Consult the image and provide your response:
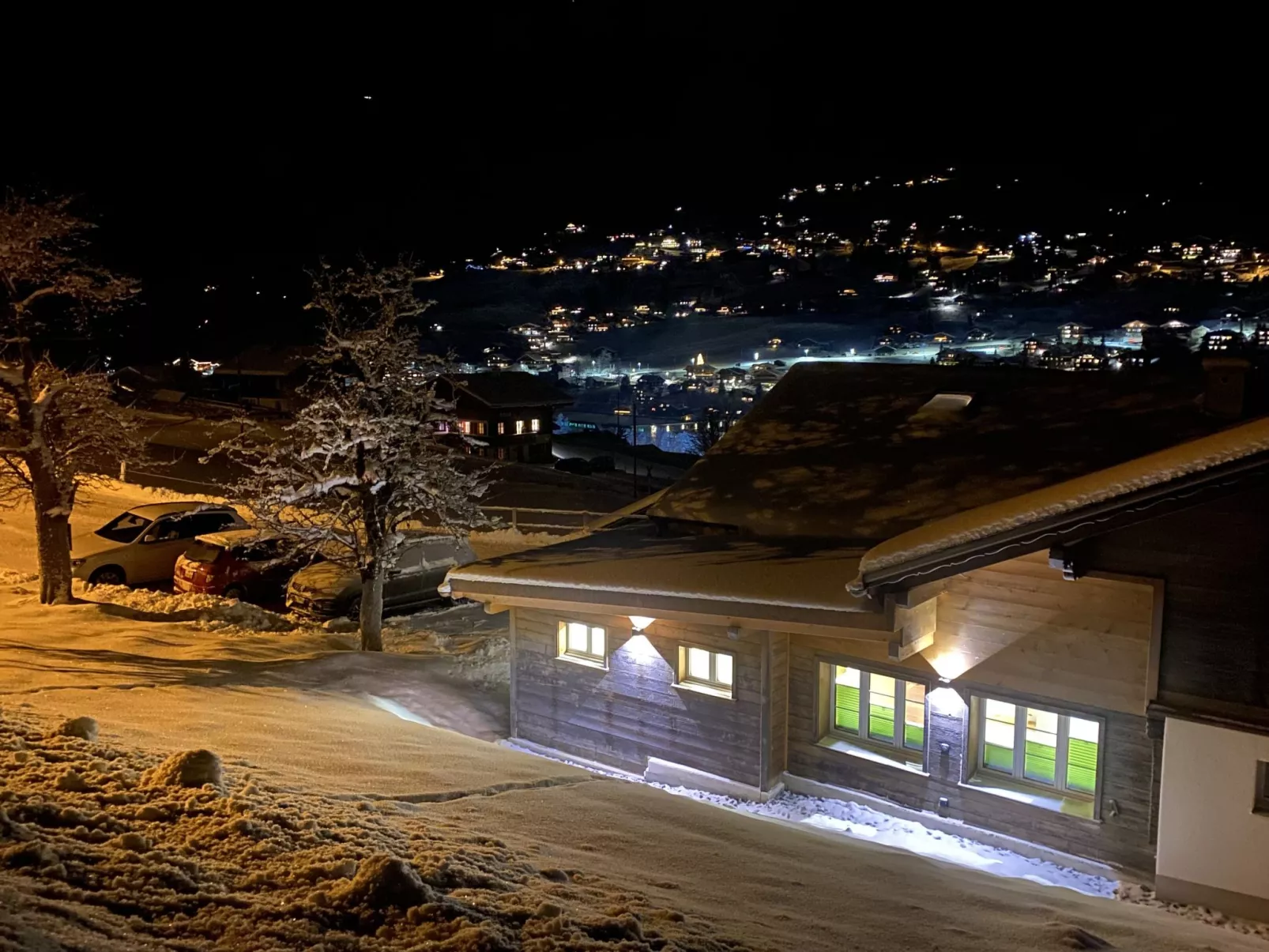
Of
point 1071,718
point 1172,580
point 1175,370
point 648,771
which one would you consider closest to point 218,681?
point 648,771

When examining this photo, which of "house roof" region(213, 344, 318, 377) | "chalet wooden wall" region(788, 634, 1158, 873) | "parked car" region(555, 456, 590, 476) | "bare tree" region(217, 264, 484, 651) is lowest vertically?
"parked car" region(555, 456, 590, 476)

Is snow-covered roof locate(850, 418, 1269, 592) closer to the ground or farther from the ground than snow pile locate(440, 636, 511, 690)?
farther from the ground

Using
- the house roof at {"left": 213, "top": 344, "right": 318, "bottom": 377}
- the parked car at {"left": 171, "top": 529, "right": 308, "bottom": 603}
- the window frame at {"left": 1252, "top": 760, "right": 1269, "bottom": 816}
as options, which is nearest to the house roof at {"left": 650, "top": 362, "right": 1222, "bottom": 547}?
the window frame at {"left": 1252, "top": 760, "right": 1269, "bottom": 816}

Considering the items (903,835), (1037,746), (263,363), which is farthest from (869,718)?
(263,363)

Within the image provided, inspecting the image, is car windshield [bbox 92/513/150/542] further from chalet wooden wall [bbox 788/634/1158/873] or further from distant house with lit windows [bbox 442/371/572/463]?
distant house with lit windows [bbox 442/371/572/463]

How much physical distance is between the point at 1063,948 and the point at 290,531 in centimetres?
1241

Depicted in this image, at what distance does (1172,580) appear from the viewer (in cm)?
851

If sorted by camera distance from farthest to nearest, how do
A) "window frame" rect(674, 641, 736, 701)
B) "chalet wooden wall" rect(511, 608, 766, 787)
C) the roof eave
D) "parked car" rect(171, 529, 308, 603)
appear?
"parked car" rect(171, 529, 308, 603) → "window frame" rect(674, 641, 736, 701) → "chalet wooden wall" rect(511, 608, 766, 787) → the roof eave

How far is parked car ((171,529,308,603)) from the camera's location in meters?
19.2

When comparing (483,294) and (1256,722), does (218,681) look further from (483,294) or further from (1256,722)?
(483,294)

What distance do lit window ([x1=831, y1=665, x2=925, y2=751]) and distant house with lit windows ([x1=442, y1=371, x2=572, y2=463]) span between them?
51661 millimetres

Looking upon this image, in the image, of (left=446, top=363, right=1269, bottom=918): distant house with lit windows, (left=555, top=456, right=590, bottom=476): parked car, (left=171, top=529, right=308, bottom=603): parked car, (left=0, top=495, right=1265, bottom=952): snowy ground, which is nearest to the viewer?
(left=0, top=495, right=1265, bottom=952): snowy ground

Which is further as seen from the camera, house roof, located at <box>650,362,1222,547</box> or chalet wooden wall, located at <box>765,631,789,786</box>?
house roof, located at <box>650,362,1222,547</box>

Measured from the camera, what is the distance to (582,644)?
493 inches
